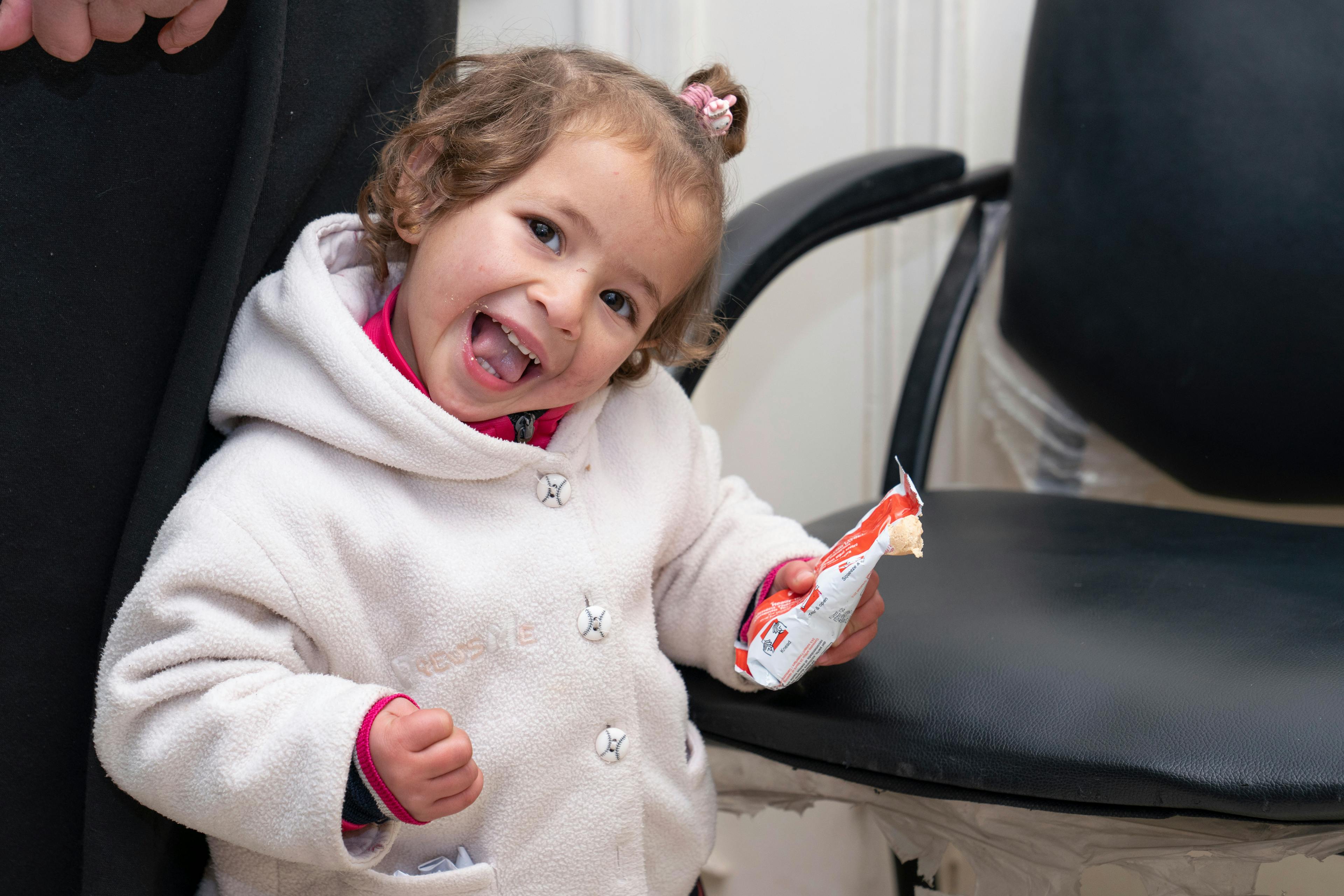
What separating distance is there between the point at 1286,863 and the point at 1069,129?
0.65 meters

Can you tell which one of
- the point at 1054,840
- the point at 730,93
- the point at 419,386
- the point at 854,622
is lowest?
the point at 1054,840

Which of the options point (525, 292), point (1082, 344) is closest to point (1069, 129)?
point (1082, 344)

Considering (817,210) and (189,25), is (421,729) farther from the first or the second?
(817,210)

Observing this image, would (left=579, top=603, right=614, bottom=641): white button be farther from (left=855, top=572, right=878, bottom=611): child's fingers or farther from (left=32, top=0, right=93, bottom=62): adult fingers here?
(left=32, top=0, right=93, bottom=62): adult fingers

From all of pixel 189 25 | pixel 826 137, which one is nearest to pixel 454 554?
pixel 189 25

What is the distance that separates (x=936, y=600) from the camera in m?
0.68

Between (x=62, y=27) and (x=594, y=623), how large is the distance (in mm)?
357

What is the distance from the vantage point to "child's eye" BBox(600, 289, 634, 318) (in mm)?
615

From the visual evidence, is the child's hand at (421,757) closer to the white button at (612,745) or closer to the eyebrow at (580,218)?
the white button at (612,745)

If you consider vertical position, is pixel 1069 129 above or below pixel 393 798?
above

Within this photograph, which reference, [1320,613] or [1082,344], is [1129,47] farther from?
[1320,613]

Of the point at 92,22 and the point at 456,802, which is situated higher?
the point at 92,22

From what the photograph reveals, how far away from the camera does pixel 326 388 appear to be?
57 centimetres

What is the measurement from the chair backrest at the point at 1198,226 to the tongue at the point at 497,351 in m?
0.56
